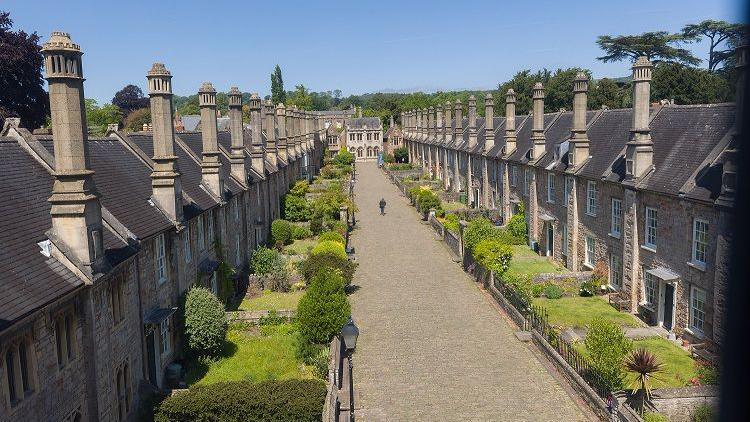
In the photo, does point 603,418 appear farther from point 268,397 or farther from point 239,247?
point 239,247

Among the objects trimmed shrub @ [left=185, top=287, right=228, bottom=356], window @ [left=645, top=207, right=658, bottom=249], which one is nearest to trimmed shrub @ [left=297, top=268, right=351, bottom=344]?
trimmed shrub @ [left=185, top=287, right=228, bottom=356]

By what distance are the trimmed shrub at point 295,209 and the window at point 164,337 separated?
27466mm

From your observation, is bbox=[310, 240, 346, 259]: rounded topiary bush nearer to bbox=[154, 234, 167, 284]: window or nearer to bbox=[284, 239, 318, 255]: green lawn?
bbox=[284, 239, 318, 255]: green lawn

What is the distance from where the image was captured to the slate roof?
11.2 metres

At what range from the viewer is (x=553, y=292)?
27.1m

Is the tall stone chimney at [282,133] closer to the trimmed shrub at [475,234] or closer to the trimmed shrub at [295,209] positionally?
the trimmed shrub at [295,209]

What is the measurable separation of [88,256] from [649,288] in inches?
790

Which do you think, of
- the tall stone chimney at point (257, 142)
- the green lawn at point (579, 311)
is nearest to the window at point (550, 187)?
the green lawn at point (579, 311)

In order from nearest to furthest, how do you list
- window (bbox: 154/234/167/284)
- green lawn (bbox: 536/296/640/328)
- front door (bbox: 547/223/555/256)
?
window (bbox: 154/234/167/284) → green lawn (bbox: 536/296/640/328) → front door (bbox: 547/223/555/256)

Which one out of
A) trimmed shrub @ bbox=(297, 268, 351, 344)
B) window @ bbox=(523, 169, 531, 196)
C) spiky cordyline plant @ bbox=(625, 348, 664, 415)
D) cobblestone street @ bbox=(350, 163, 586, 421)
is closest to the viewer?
spiky cordyline plant @ bbox=(625, 348, 664, 415)

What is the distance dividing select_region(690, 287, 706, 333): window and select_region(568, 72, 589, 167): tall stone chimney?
37.9 ft

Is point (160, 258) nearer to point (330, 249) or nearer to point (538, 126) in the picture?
point (330, 249)

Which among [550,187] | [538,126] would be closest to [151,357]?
[550,187]

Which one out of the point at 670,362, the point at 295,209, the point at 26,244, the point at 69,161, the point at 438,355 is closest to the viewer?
the point at 26,244
